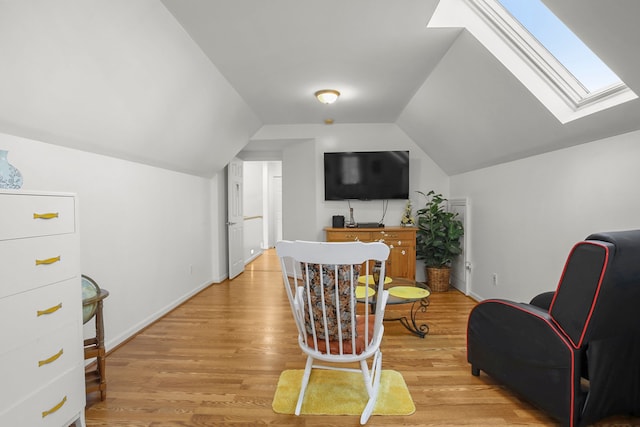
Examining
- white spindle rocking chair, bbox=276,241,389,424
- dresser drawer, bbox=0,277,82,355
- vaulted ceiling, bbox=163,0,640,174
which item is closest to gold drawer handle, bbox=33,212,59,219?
dresser drawer, bbox=0,277,82,355

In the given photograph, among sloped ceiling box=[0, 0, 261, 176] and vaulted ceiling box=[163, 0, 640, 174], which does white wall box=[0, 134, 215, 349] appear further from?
vaulted ceiling box=[163, 0, 640, 174]

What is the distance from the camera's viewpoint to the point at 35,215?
4.68 feet

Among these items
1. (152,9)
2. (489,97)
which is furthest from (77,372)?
(489,97)

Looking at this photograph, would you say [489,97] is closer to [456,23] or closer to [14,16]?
Result: [456,23]

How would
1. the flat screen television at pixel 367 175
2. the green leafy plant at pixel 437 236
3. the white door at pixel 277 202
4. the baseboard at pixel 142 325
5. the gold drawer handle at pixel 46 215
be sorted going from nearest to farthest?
1. the gold drawer handle at pixel 46 215
2. the baseboard at pixel 142 325
3. the green leafy plant at pixel 437 236
4. the flat screen television at pixel 367 175
5. the white door at pixel 277 202

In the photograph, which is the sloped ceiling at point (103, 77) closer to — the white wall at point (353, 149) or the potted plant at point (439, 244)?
the white wall at point (353, 149)

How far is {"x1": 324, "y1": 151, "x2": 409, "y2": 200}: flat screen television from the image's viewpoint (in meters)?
4.82

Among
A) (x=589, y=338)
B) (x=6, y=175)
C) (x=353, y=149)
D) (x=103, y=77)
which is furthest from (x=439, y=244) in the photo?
(x=6, y=175)

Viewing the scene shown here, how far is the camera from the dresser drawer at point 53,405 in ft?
4.38

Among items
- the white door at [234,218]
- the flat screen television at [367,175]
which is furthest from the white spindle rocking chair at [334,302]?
the white door at [234,218]

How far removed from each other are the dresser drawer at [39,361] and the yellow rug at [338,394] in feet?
3.62

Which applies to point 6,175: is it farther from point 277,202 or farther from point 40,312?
point 277,202

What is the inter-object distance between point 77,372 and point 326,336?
50.5 inches

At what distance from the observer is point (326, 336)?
173 cm
